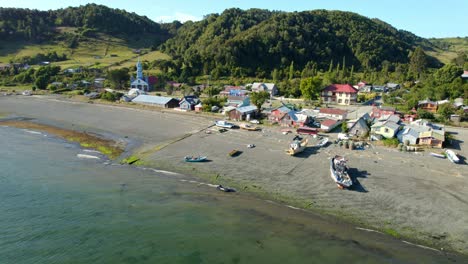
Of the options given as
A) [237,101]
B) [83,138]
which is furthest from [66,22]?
[83,138]

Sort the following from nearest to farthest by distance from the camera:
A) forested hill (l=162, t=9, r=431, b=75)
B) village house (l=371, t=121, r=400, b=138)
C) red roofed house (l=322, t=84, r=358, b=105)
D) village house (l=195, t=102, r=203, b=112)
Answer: village house (l=371, t=121, r=400, b=138)
village house (l=195, t=102, r=203, b=112)
red roofed house (l=322, t=84, r=358, b=105)
forested hill (l=162, t=9, r=431, b=75)

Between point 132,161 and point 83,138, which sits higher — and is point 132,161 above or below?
below

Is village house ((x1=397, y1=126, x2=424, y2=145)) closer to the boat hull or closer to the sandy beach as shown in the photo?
the sandy beach

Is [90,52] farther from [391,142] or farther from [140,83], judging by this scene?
[391,142]

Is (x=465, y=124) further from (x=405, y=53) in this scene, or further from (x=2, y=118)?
(x=405, y=53)

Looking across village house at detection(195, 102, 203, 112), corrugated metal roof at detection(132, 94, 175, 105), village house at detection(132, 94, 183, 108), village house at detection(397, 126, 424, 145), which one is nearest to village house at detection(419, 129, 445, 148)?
village house at detection(397, 126, 424, 145)

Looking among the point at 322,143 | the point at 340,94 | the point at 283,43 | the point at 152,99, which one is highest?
the point at 283,43
